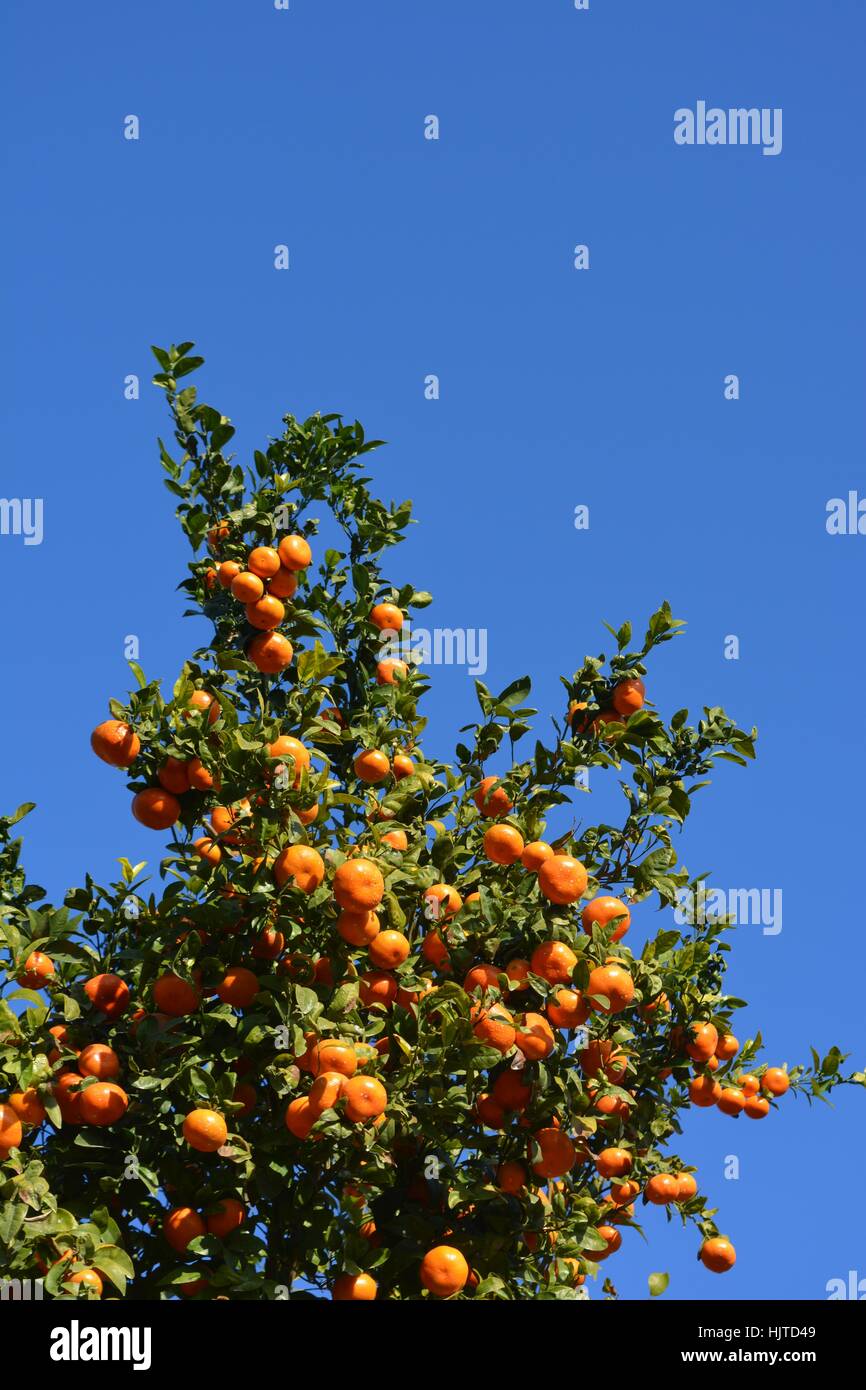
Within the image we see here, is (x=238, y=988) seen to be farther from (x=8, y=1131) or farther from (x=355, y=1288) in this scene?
(x=355, y=1288)

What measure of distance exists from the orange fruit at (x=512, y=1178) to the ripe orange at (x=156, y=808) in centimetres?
191

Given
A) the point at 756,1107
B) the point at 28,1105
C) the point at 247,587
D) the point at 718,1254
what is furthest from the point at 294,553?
A: the point at 718,1254

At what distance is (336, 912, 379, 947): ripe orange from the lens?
549 centimetres

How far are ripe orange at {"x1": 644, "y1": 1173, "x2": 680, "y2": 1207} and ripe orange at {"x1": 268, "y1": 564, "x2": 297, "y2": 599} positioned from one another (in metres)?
3.07

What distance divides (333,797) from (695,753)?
1721 millimetres

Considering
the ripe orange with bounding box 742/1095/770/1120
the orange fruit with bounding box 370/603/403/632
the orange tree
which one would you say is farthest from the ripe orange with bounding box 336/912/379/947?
the ripe orange with bounding box 742/1095/770/1120

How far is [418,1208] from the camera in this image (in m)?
5.70

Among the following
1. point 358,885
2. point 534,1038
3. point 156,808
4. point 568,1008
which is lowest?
point 534,1038

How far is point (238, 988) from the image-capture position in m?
5.55

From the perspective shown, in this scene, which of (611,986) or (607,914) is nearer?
(611,986)

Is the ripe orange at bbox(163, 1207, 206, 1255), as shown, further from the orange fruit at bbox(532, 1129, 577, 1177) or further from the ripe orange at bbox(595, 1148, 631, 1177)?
the ripe orange at bbox(595, 1148, 631, 1177)

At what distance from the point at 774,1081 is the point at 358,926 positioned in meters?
2.86

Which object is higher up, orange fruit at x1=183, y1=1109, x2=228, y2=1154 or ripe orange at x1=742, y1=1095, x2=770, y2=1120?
ripe orange at x1=742, y1=1095, x2=770, y2=1120
